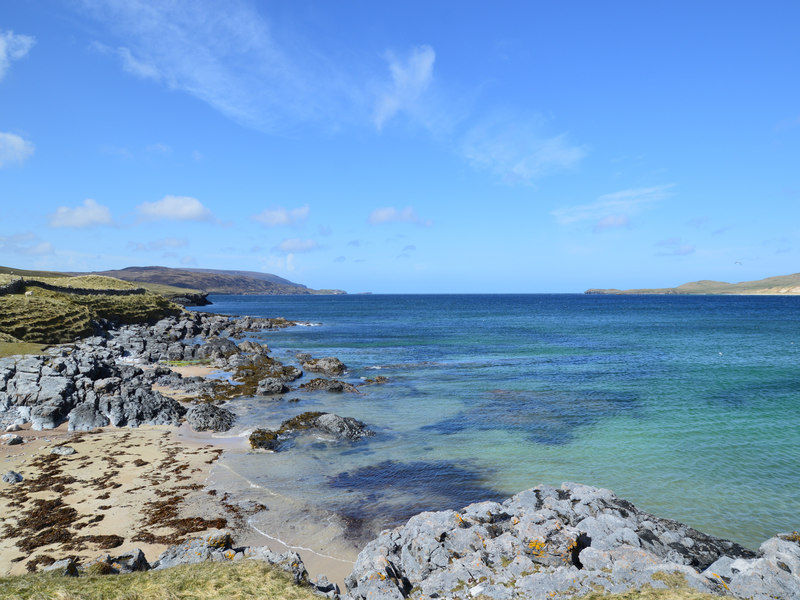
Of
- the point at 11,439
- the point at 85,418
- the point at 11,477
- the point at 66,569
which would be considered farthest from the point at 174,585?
the point at 85,418

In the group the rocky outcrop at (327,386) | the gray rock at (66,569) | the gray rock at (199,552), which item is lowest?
the rocky outcrop at (327,386)

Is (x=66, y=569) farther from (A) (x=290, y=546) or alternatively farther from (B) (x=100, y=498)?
(B) (x=100, y=498)

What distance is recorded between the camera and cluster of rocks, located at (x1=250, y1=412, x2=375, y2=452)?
26817 mm

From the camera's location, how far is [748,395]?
35844 mm

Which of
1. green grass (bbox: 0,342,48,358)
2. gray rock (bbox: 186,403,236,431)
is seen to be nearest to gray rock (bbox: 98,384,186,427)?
gray rock (bbox: 186,403,236,431)

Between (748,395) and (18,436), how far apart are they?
2058 inches

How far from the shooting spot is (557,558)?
11.7 metres

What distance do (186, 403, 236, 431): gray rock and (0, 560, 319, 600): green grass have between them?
18.5 m

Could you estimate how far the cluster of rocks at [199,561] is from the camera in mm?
11766

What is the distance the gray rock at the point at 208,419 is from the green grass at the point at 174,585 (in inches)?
730

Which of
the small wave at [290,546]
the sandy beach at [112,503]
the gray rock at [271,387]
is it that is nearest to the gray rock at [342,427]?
the sandy beach at [112,503]

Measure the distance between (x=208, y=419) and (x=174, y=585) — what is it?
21.1 m

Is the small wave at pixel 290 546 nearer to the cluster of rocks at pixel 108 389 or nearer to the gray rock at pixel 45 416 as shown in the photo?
the cluster of rocks at pixel 108 389

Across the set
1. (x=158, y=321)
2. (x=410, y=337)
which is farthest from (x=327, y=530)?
(x=158, y=321)
